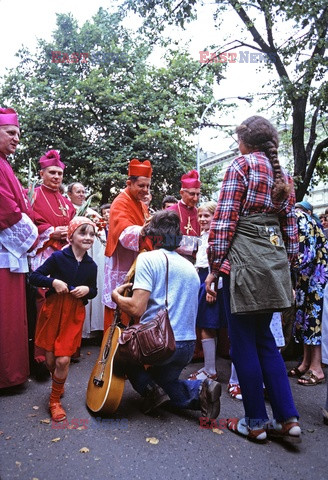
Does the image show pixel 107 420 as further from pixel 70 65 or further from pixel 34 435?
pixel 70 65

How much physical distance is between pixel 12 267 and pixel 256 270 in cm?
224

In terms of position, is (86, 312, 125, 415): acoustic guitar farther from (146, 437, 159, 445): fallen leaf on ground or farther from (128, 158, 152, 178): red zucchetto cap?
(128, 158, 152, 178): red zucchetto cap

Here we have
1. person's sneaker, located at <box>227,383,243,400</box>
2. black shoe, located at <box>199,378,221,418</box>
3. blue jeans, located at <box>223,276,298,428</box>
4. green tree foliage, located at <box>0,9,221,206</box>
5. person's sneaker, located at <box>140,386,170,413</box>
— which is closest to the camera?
blue jeans, located at <box>223,276,298,428</box>

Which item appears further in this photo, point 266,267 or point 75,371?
point 75,371

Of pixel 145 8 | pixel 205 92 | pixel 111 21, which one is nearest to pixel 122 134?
pixel 205 92

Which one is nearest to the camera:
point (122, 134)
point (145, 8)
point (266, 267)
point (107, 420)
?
point (266, 267)

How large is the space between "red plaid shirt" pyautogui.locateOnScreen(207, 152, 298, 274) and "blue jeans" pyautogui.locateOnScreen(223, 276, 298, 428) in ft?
0.67

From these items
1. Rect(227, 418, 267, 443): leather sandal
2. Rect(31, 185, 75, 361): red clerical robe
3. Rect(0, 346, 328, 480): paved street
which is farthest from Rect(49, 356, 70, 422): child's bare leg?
Rect(227, 418, 267, 443): leather sandal

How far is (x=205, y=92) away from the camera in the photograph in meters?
19.8

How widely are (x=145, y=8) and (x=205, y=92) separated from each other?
1079 centimetres

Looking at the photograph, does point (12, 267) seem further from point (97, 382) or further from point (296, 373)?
point (296, 373)

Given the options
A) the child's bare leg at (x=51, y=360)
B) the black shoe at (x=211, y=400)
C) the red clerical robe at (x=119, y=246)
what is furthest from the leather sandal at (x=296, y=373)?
the child's bare leg at (x=51, y=360)

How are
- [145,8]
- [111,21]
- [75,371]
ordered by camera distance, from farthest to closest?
[111,21] < [145,8] < [75,371]

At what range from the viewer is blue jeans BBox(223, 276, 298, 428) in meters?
2.97
